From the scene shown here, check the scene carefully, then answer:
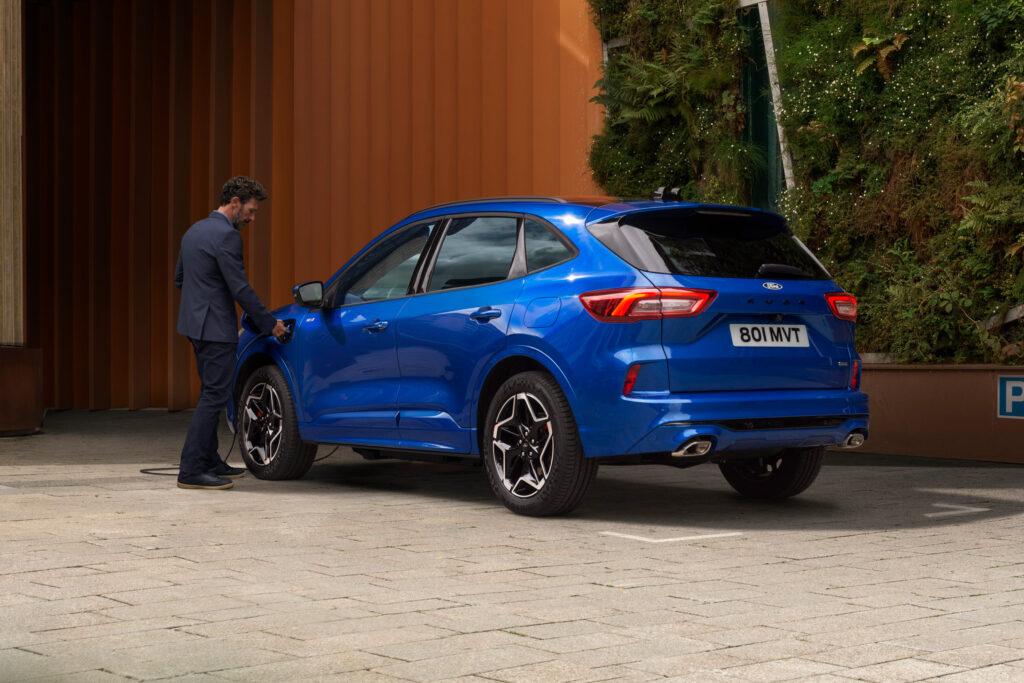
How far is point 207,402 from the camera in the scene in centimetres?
920

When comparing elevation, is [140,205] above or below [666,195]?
above

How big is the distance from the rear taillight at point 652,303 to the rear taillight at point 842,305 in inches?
35.0

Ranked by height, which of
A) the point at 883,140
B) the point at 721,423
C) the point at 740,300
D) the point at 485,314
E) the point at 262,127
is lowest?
the point at 721,423

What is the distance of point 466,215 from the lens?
8.72 meters

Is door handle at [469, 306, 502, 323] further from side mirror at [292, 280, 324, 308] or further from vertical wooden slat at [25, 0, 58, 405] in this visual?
vertical wooden slat at [25, 0, 58, 405]

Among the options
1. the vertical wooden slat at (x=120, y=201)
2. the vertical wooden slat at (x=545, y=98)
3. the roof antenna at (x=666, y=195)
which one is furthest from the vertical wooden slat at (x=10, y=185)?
the vertical wooden slat at (x=120, y=201)

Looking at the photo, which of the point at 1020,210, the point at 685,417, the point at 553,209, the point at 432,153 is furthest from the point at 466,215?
the point at 432,153

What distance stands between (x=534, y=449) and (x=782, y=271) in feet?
5.28

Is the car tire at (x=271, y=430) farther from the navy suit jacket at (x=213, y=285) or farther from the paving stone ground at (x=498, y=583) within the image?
the navy suit jacket at (x=213, y=285)

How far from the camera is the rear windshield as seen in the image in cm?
755

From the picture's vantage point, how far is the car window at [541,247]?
310 inches

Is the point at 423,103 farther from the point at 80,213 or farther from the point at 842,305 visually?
the point at 842,305

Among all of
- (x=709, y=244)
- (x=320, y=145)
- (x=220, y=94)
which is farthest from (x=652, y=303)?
(x=220, y=94)

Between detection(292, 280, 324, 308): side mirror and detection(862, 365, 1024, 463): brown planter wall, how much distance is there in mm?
4986
